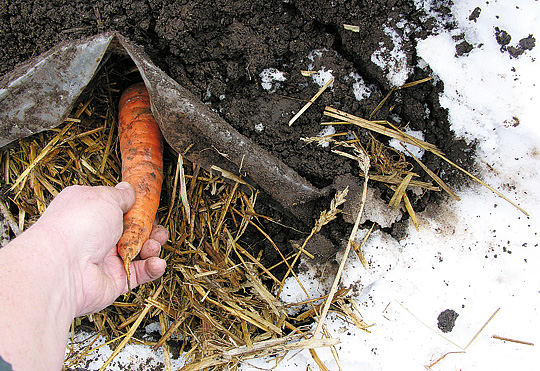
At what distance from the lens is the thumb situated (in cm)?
176

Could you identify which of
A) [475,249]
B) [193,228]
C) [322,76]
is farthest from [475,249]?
[193,228]

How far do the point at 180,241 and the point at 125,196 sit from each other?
0.41 meters

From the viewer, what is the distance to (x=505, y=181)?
1.95 m

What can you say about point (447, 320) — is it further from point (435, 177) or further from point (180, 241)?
point (180, 241)

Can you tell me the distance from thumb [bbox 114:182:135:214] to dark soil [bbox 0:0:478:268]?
22.9 inches

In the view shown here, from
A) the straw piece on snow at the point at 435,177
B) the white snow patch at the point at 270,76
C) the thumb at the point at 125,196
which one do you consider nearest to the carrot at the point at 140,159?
the thumb at the point at 125,196

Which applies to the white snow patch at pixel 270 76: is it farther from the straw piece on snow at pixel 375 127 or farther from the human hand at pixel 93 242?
the human hand at pixel 93 242

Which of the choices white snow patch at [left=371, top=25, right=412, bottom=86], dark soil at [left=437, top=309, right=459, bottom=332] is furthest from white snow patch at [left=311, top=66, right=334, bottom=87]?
dark soil at [left=437, top=309, right=459, bottom=332]

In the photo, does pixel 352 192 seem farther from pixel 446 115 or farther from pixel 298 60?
pixel 298 60

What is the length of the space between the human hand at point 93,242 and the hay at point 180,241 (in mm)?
229

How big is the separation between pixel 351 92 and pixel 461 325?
132 cm

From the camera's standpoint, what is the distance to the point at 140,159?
1.97m

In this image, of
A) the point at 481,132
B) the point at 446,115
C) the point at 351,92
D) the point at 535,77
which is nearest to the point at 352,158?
the point at 351,92

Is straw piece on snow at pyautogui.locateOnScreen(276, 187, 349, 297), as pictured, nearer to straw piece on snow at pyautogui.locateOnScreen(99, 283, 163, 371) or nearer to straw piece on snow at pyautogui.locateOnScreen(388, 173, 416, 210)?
straw piece on snow at pyautogui.locateOnScreen(388, 173, 416, 210)
